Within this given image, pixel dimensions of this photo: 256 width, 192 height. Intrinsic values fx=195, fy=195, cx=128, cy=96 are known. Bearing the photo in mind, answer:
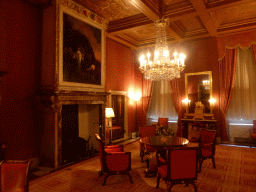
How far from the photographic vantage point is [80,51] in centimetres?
560

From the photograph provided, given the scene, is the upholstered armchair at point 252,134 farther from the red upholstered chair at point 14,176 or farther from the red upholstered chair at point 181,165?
the red upholstered chair at point 14,176

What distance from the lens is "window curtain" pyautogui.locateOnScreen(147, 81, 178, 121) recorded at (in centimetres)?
864

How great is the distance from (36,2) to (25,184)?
14.5 feet

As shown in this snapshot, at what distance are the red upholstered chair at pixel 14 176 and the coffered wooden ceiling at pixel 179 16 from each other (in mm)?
4179

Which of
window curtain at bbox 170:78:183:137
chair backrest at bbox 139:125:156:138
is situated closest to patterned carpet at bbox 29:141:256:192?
chair backrest at bbox 139:125:156:138

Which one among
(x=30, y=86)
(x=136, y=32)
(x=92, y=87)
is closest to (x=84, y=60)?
(x=92, y=87)

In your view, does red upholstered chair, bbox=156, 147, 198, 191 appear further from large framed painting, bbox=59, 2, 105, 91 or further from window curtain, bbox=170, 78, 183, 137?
window curtain, bbox=170, 78, 183, 137

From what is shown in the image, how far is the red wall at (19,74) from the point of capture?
176 inches

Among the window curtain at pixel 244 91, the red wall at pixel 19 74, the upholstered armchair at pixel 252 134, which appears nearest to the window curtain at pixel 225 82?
the window curtain at pixel 244 91

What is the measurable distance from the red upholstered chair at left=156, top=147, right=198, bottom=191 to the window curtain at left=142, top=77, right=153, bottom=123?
5925 millimetres

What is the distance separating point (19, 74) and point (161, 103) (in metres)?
5.94

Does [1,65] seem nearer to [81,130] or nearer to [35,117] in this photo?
[35,117]

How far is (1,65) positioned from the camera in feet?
14.4

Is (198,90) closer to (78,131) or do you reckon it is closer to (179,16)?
(179,16)
